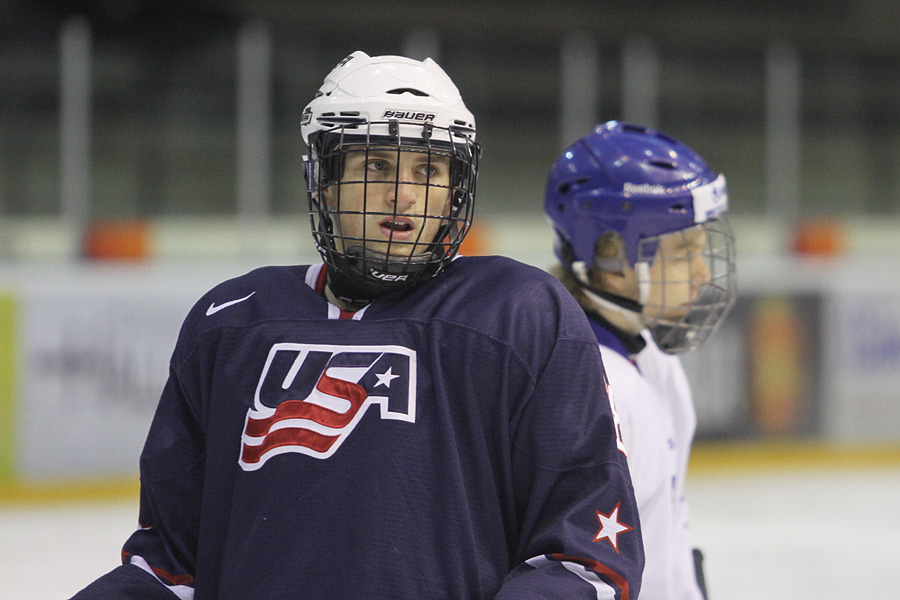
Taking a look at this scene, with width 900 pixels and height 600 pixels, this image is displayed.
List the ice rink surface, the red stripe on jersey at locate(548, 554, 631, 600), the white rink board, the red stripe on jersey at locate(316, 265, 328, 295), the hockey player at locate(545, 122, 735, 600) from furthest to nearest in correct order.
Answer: the white rink board, the ice rink surface, the hockey player at locate(545, 122, 735, 600), the red stripe on jersey at locate(316, 265, 328, 295), the red stripe on jersey at locate(548, 554, 631, 600)

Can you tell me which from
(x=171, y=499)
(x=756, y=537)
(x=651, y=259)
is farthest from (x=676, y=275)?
(x=756, y=537)

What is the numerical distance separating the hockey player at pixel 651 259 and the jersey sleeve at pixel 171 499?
2.15 feet

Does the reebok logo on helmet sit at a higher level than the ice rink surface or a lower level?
higher

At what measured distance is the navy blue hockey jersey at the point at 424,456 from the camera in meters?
1.12

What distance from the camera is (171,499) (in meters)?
1.32

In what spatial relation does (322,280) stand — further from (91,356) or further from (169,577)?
(91,356)

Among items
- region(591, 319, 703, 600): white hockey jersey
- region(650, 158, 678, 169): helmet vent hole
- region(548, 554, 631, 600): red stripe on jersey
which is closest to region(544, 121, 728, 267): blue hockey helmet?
region(650, 158, 678, 169): helmet vent hole

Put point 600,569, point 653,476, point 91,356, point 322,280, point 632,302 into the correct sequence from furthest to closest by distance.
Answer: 1. point 91,356
2. point 632,302
3. point 653,476
4. point 322,280
5. point 600,569

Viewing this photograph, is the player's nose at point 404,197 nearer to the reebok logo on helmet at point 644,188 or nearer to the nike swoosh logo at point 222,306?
the nike swoosh logo at point 222,306

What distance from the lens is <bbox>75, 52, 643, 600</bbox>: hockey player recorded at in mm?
1127

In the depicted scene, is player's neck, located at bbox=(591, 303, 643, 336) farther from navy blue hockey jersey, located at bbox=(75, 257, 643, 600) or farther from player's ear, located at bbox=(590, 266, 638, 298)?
navy blue hockey jersey, located at bbox=(75, 257, 643, 600)

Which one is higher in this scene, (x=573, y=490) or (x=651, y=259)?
(x=651, y=259)

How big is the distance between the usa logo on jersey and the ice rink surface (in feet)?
8.76

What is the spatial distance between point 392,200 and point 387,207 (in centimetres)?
1
